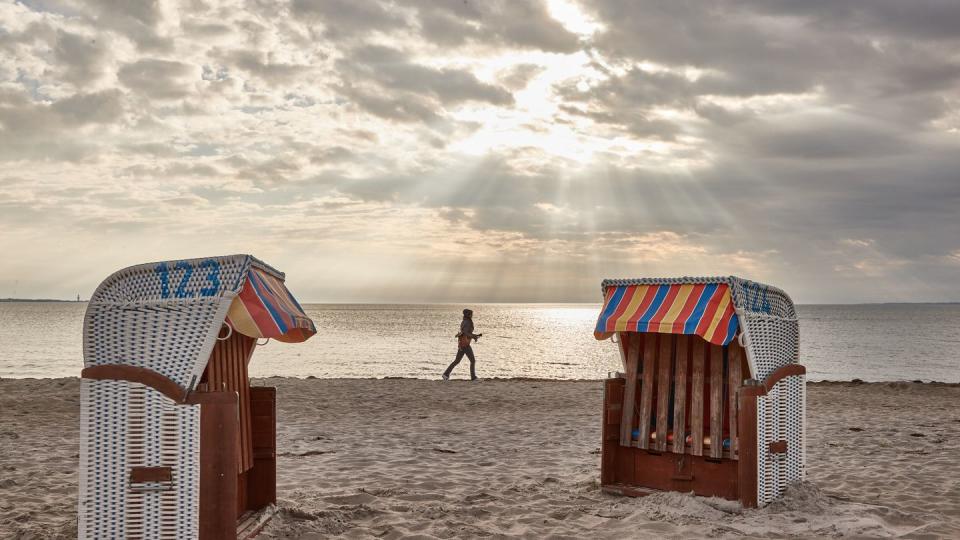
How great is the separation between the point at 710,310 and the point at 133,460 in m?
4.49

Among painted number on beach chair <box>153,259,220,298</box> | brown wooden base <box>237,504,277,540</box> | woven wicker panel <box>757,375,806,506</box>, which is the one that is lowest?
brown wooden base <box>237,504,277,540</box>

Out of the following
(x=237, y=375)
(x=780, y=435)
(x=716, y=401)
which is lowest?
(x=780, y=435)

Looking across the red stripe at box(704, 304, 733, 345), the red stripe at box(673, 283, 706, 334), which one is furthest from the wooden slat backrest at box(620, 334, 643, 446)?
the red stripe at box(704, 304, 733, 345)

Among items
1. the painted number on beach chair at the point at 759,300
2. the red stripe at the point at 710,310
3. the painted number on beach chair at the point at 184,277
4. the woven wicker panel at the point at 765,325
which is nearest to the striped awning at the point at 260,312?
the painted number on beach chair at the point at 184,277

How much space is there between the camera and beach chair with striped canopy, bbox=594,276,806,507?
20.1 ft

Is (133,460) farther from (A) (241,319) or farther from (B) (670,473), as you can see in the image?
(B) (670,473)

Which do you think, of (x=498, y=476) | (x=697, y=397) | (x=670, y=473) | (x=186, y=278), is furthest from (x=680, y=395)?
(x=186, y=278)

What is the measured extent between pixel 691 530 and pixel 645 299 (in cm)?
205

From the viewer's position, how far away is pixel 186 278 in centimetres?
470

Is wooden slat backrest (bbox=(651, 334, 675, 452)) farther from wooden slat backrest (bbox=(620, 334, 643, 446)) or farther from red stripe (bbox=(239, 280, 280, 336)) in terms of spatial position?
red stripe (bbox=(239, 280, 280, 336))

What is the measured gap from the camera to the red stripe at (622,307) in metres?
6.64

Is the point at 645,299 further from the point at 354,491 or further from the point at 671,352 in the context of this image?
the point at 354,491

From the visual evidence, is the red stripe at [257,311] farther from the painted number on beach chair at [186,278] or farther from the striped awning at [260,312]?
the painted number on beach chair at [186,278]

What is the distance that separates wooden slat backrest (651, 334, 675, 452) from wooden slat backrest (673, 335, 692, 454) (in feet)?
0.22
